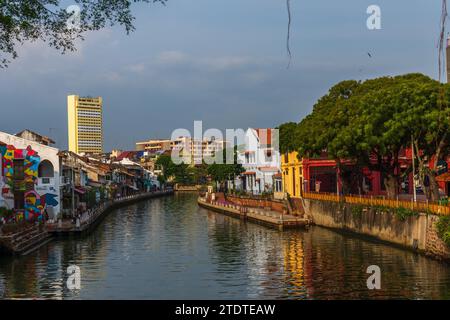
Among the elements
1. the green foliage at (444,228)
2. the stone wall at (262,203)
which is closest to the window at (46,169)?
the stone wall at (262,203)

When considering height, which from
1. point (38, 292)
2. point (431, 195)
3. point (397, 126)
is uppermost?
point (397, 126)

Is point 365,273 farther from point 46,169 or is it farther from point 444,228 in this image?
point 46,169

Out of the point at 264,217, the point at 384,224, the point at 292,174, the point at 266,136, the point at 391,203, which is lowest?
the point at 264,217

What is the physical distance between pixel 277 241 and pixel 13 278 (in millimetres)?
21895

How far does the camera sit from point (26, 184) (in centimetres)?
5353

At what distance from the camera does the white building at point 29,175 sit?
170 ft

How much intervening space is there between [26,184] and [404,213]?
3310 centimetres

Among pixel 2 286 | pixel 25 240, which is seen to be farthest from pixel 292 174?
pixel 2 286

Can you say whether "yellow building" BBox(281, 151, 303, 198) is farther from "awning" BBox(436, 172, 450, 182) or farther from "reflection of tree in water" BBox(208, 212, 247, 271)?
"awning" BBox(436, 172, 450, 182)

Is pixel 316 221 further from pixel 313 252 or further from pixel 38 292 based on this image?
pixel 38 292

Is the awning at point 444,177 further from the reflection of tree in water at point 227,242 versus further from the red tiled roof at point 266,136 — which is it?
the red tiled roof at point 266,136

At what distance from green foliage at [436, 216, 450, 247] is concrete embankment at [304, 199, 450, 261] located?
0.66 metres
